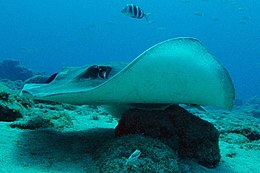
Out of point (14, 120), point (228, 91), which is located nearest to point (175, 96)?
point (228, 91)

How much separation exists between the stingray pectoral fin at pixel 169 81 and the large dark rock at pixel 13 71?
2067 centimetres

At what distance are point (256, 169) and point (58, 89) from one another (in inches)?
99.2

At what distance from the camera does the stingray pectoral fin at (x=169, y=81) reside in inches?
96.3

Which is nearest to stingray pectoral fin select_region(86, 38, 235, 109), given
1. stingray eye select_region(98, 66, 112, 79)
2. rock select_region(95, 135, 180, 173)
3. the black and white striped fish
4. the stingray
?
the stingray

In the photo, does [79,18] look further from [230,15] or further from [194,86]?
[194,86]

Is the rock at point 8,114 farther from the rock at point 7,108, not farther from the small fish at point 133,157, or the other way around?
the small fish at point 133,157

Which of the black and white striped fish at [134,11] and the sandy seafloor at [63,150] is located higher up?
the black and white striped fish at [134,11]

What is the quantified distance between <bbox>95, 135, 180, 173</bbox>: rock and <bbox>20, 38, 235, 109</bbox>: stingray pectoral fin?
0.43 m

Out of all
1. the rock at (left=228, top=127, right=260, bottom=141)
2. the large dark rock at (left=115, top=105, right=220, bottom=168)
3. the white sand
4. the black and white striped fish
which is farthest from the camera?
the black and white striped fish

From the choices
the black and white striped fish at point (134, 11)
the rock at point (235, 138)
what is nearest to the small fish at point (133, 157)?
the rock at point (235, 138)

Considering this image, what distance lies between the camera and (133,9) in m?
8.66

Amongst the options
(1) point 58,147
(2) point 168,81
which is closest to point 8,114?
(1) point 58,147

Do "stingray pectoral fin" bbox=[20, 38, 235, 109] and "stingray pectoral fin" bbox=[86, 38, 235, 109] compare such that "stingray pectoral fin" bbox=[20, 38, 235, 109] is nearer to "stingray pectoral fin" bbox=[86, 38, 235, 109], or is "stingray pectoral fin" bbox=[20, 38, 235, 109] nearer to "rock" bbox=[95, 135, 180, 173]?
"stingray pectoral fin" bbox=[86, 38, 235, 109]

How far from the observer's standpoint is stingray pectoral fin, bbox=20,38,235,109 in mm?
2445
